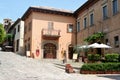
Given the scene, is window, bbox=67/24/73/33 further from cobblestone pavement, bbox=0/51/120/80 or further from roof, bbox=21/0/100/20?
cobblestone pavement, bbox=0/51/120/80

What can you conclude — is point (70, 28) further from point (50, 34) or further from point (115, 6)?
point (115, 6)

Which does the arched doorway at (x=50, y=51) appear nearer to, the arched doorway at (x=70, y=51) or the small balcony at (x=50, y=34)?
the small balcony at (x=50, y=34)

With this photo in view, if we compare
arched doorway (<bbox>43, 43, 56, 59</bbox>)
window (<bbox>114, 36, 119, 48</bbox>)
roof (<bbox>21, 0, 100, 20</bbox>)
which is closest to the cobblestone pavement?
window (<bbox>114, 36, 119, 48</bbox>)

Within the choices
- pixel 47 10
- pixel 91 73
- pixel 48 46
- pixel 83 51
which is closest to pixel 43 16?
pixel 47 10

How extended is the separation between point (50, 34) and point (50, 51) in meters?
2.62

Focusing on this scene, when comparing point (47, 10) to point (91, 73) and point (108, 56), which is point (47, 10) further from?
point (91, 73)

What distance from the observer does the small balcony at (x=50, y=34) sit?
33594 mm

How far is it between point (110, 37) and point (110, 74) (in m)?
7.89

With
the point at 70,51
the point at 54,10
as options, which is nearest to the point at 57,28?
the point at 54,10

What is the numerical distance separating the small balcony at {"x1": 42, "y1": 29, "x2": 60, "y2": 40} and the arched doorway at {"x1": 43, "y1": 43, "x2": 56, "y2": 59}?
3.40 ft

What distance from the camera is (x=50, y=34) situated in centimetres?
3359

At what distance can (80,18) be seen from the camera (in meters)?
34.1

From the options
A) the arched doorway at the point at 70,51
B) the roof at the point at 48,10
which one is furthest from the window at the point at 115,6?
the arched doorway at the point at 70,51

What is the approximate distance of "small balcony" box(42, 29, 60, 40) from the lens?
33.6 meters
